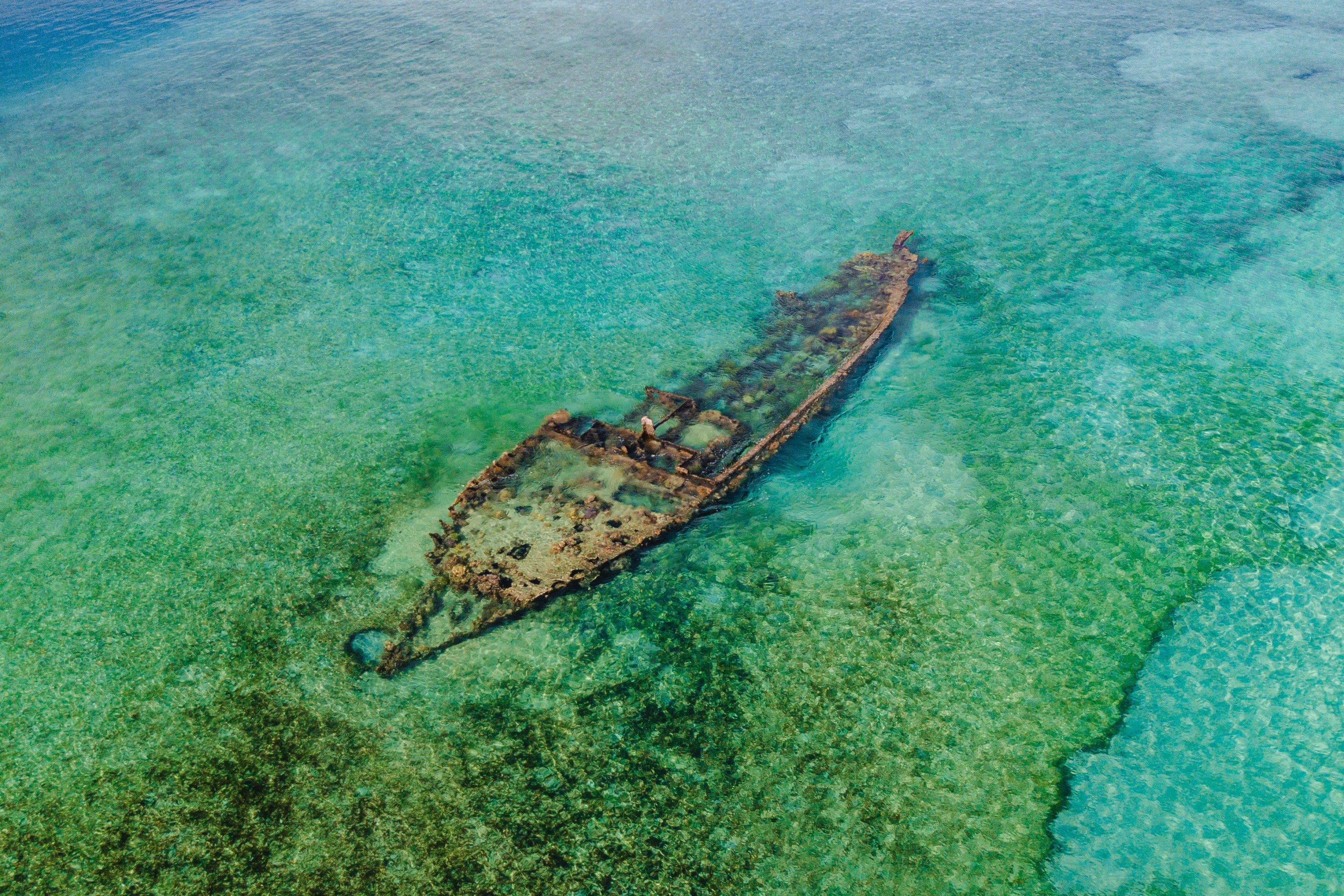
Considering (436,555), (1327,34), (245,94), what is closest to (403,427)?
(436,555)

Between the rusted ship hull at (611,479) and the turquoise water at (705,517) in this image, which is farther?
the rusted ship hull at (611,479)

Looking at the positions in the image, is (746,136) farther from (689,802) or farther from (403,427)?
(689,802)

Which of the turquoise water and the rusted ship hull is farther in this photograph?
the rusted ship hull

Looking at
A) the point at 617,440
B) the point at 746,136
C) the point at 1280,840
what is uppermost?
the point at 746,136

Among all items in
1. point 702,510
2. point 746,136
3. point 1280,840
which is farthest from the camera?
point 746,136
